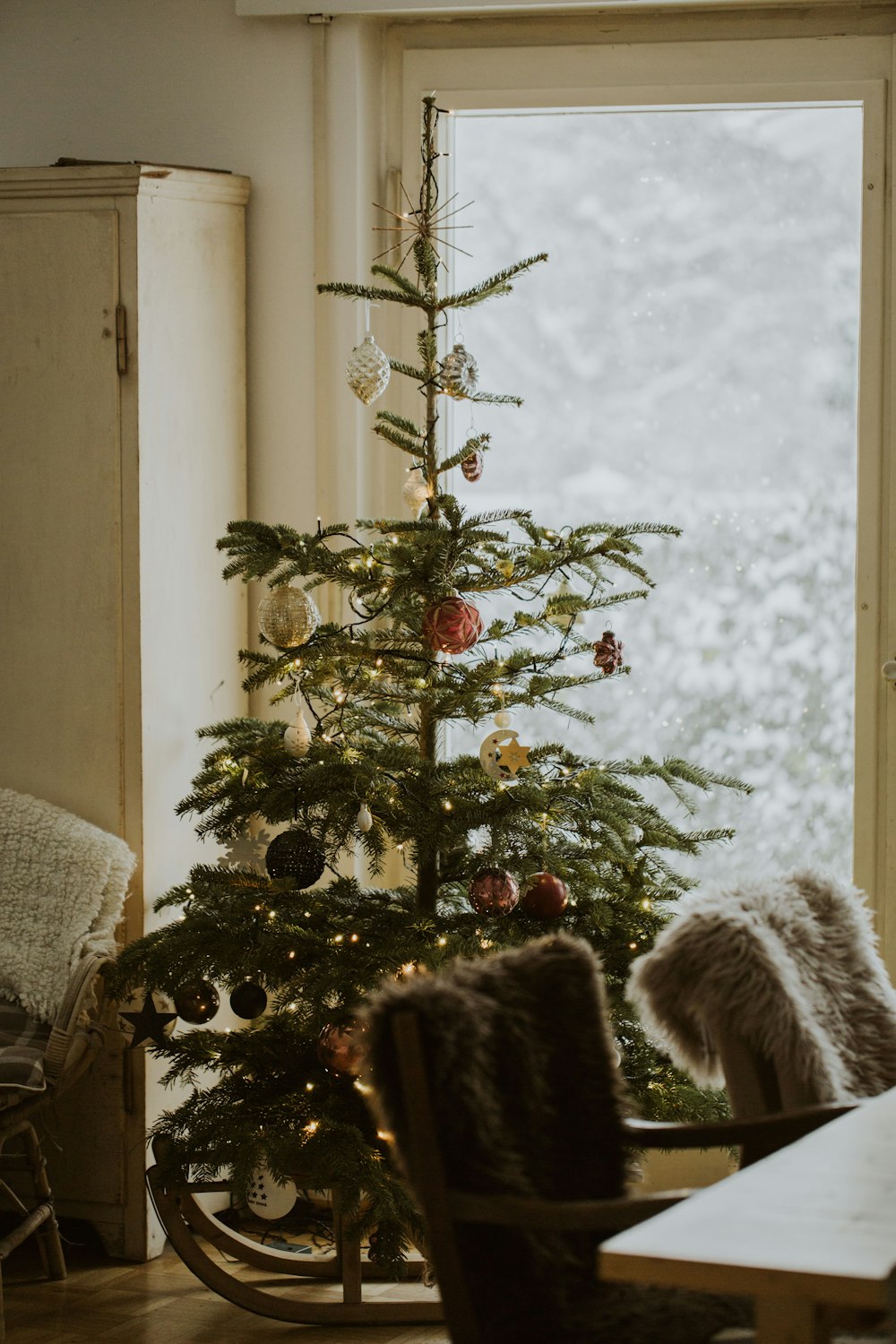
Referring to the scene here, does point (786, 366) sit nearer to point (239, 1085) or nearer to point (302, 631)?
point (302, 631)

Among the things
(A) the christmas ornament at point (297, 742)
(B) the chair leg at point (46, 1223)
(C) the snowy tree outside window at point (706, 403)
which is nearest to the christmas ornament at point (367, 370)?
(A) the christmas ornament at point (297, 742)

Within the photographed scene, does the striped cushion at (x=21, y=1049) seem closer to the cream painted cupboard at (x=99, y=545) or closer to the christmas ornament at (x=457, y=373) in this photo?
the cream painted cupboard at (x=99, y=545)

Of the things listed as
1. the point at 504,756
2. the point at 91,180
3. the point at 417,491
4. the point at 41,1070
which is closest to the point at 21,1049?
the point at 41,1070

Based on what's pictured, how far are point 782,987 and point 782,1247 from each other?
0.68m

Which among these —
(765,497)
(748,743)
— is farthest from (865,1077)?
(765,497)

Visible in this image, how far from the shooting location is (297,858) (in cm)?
250

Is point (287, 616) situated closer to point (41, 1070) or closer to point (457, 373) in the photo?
point (457, 373)

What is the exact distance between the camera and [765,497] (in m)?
3.27

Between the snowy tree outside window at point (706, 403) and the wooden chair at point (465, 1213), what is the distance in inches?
71.7

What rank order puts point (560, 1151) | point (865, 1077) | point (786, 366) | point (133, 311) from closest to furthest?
1. point (560, 1151)
2. point (865, 1077)
3. point (133, 311)
4. point (786, 366)

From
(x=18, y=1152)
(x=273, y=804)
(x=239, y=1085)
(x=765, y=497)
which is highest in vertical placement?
(x=765, y=497)

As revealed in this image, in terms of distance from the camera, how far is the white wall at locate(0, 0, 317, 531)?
3316 mm

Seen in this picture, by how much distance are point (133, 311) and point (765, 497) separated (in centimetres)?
138

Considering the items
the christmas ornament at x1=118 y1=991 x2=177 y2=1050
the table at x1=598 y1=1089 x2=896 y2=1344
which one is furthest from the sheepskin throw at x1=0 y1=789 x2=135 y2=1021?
the table at x1=598 y1=1089 x2=896 y2=1344
